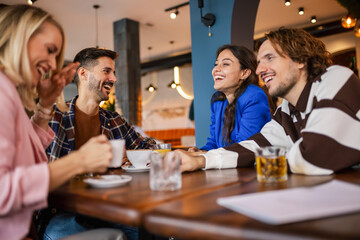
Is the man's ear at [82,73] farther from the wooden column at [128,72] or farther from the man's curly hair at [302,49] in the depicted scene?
the wooden column at [128,72]

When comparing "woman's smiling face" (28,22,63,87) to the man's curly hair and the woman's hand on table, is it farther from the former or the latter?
the man's curly hair

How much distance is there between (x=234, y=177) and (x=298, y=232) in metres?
0.60

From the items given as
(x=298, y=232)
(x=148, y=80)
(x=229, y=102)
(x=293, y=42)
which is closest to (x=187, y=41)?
(x=148, y=80)

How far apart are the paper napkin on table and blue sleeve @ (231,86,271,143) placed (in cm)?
134

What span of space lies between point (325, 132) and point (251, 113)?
3.38ft

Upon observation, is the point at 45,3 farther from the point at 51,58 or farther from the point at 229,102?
the point at 51,58

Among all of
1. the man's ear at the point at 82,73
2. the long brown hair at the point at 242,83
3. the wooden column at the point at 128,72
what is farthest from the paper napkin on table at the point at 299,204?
the wooden column at the point at 128,72

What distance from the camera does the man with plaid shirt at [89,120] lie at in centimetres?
152

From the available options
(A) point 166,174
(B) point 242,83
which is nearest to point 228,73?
(B) point 242,83

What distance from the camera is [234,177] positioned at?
1094 mm

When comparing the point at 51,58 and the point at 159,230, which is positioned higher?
the point at 51,58

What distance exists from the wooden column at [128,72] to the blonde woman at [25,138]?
5619 millimetres

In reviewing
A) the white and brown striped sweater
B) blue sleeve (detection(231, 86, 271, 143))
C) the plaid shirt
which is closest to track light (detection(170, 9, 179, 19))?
blue sleeve (detection(231, 86, 271, 143))

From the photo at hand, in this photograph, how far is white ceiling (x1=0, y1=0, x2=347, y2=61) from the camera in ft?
20.3
